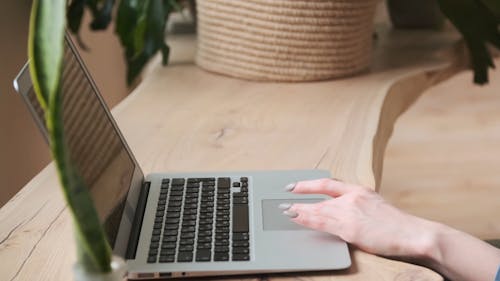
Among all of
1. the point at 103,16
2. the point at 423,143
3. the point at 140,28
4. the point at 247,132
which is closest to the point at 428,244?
the point at 247,132

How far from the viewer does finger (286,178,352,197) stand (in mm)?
837

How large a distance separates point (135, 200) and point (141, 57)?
0.59 m

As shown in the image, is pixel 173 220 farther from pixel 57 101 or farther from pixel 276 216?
pixel 57 101

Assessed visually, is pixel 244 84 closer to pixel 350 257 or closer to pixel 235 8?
pixel 235 8

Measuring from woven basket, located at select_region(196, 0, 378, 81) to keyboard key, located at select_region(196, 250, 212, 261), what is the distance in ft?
2.31

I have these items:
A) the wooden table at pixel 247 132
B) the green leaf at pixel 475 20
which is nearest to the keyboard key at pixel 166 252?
the wooden table at pixel 247 132

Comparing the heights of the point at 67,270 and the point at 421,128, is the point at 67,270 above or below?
above

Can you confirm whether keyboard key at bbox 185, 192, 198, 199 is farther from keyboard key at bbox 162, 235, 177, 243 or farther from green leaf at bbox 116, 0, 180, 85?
green leaf at bbox 116, 0, 180, 85

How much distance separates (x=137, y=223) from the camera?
0.81 m

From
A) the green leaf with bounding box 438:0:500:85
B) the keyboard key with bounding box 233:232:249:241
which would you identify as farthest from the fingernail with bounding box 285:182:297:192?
the green leaf with bounding box 438:0:500:85

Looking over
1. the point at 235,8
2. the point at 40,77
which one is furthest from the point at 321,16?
the point at 40,77

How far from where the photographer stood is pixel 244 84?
1399mm

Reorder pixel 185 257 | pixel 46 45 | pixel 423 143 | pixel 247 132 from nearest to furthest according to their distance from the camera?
pixel 46 45 → pixel 185 257 → pixel 247 132 → pixel 423 143

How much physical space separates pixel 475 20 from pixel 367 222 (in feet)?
2.45
